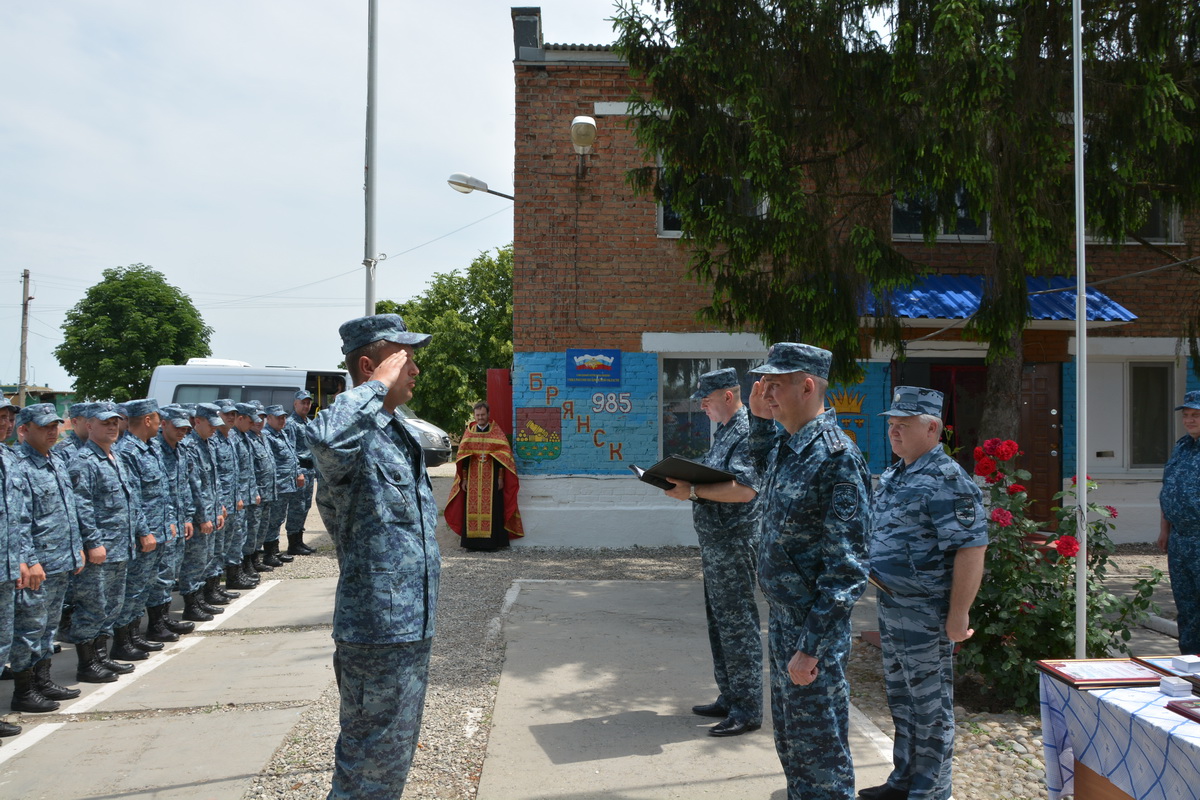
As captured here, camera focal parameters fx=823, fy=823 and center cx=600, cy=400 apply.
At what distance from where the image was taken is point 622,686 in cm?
546

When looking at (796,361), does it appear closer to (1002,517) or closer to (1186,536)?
(1002,517)

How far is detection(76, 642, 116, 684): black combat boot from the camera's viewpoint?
5906 millimetres

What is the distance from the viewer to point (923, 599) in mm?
3750

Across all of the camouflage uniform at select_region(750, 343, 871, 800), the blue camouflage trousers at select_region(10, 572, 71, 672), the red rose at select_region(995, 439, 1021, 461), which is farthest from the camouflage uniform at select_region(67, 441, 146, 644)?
the red rose at select_region(995, 439, 1021, 461)

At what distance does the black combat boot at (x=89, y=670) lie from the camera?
5.91 metres

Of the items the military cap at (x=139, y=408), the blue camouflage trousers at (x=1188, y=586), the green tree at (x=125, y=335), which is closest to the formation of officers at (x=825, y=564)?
the blue camouflage trousers at (x=1188, y=586)

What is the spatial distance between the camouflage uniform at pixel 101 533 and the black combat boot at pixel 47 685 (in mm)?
389

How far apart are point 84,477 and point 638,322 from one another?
690 centimetres

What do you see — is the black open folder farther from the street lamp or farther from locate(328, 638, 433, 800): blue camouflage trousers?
the street lamp

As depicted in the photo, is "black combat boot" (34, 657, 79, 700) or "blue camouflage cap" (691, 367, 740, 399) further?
"black combat boot" (34, 657, 79, 700)

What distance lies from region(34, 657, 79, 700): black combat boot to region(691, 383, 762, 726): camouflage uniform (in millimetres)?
4371

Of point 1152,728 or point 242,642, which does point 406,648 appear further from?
point 242,642

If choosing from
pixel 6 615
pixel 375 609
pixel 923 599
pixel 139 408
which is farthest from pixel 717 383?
pixel 139 408

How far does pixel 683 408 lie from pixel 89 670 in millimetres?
7604
